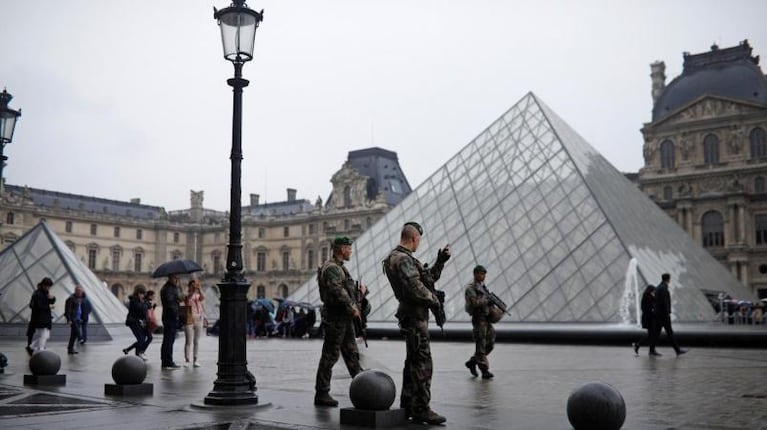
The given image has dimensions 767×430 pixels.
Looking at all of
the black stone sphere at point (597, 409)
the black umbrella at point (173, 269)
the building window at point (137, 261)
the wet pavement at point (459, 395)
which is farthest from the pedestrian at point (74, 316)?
the building window at point (137, 261)

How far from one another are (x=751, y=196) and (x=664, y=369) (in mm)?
43523

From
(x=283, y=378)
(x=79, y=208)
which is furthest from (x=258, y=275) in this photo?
Result: (x=283, y=378)

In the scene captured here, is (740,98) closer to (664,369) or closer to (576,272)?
(576,272)

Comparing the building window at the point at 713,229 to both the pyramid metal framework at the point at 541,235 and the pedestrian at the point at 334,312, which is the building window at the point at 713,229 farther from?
the pedestrian at the point at 334,312

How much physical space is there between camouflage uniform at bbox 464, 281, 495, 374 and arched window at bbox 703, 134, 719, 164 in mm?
46420

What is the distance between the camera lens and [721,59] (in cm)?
5419

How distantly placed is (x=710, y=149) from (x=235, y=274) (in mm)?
50103

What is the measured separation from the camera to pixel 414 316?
5.53 metres

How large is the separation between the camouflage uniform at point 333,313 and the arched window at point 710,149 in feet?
162

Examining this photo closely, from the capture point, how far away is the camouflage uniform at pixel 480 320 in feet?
29.4

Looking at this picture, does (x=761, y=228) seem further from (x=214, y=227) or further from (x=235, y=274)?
(x=214, y=227)

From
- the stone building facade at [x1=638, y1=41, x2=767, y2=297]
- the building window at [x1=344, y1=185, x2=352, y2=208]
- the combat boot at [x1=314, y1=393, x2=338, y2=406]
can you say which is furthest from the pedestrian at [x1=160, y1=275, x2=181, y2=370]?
the building window at [x1=344, y1=185, x2=352, y2=208]

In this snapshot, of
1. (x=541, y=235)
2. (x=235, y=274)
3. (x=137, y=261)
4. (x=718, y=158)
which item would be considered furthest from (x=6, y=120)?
(x=137, y=261)

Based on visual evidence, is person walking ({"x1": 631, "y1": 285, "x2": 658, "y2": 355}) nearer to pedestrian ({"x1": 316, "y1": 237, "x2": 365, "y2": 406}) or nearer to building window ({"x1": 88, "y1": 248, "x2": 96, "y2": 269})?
pedestrian ({"x1": 316, "y1": 237, "x2": 365, "y2": 406})
